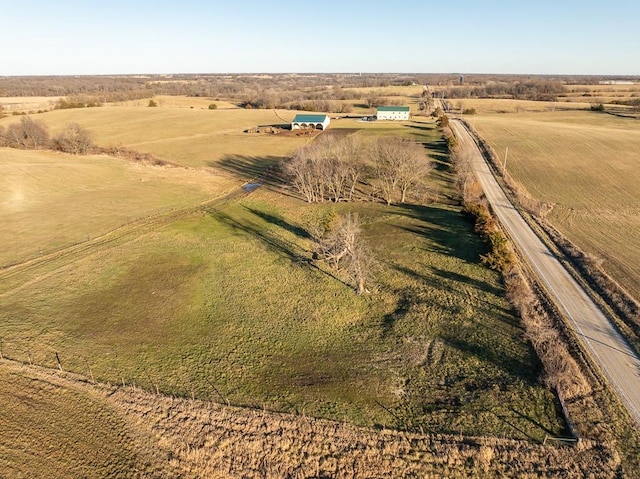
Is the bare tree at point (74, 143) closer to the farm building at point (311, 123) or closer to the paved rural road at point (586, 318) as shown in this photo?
the farm building at point (311, 123)

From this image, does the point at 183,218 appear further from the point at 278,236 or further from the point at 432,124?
the point at 432,124

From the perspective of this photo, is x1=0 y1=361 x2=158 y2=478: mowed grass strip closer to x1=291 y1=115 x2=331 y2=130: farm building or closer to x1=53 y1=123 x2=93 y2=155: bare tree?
x1=53 y1=123 x2=93 y2=155: bare tree

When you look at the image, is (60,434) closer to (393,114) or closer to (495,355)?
(495,355)

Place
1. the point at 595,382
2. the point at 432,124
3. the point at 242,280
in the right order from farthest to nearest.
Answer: the point at 432,124 → the point at 242,280 → the point at 595,382

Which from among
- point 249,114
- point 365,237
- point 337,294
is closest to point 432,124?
point 249,114

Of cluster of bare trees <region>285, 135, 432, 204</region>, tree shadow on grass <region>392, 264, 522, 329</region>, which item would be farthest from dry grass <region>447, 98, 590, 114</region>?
tree shadow on grass <region>392, 264, 522, 329</region>

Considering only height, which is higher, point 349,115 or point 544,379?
point 349,115
